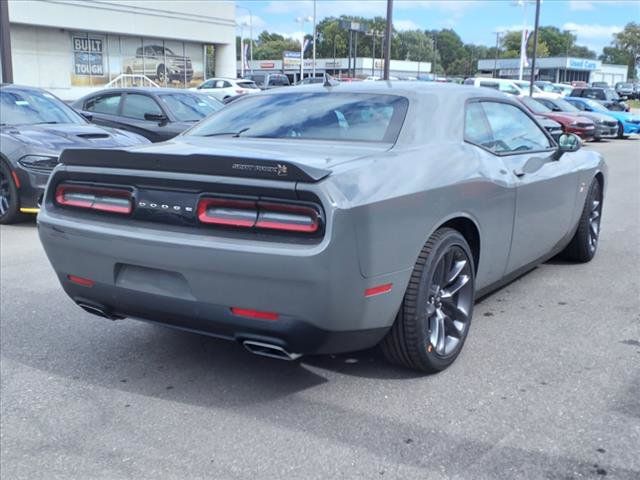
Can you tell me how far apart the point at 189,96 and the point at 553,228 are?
345 inches

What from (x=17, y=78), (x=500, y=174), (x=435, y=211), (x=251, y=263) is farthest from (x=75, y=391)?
(x=17, y=78)

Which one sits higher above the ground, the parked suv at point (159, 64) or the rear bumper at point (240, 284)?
the parked suv at point (159, 64)

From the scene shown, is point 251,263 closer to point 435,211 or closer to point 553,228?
point 435,211

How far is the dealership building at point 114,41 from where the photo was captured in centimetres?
3372

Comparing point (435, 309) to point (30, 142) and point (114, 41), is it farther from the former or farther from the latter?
point (114, 41)

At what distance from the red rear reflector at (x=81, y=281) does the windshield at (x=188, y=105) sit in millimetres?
8177

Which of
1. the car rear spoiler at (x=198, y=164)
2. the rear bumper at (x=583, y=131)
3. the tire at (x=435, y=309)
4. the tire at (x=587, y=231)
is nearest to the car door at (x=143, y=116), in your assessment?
the tire at (x=587, y=231)

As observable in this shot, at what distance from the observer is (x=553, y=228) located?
511cm

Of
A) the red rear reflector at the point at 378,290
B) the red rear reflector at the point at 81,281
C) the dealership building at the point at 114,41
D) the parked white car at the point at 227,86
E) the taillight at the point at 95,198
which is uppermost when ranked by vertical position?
the dealership building at the point at 114,41

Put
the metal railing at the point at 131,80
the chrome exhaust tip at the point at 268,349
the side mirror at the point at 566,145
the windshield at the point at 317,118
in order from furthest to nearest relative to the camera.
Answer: the metal railing at the point at 131,80 → the side mirror at the point at 566,145 → the windshield at the point at 317,118 → the chrome exhaust tip at the point at 268,349

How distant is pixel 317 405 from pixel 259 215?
3.32 feet

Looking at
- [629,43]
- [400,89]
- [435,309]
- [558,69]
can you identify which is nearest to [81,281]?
[435,309]

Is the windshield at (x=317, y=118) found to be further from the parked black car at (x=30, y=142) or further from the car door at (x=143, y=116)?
the car door at (x=143, y=116)

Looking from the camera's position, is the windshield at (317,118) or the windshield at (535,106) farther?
the windshield at (535,106)
